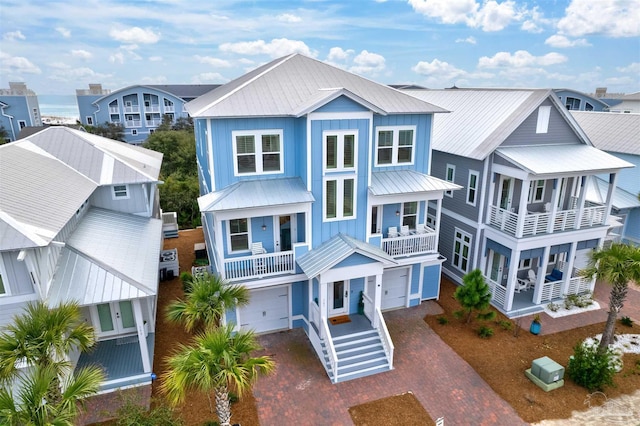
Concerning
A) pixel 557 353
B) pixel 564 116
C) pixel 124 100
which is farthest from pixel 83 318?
pixel 124 100

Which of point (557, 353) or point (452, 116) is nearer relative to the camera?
point (557, 353)

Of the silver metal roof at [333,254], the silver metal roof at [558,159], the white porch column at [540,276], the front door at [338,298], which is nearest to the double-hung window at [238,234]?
the silver metal roof at [333,254]

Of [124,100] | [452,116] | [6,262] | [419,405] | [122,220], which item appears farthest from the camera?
[124,100]

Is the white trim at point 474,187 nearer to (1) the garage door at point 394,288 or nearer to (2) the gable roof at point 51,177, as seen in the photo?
(1) the garage door at point 394,288

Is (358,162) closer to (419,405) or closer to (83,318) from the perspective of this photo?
(419,405)

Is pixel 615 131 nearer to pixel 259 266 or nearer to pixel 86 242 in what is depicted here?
pixel 259 266

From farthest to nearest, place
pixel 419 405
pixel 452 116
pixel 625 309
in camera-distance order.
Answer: pixel 452 116, pixel 625 309, pixel 419 405
